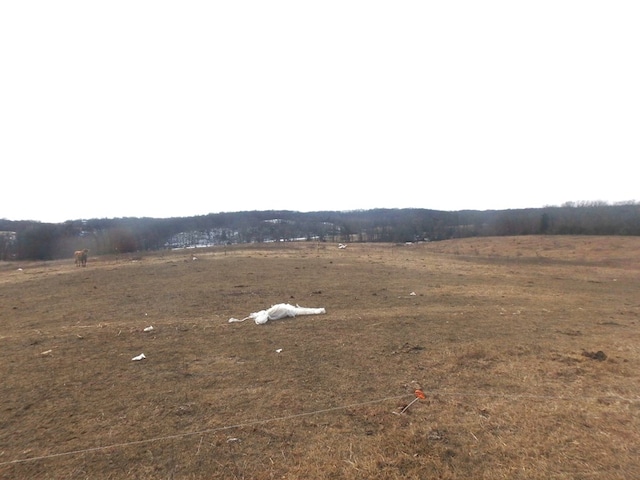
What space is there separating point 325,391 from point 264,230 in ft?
250

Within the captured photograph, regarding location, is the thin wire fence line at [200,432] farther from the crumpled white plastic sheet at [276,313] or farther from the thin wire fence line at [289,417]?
the crumpled white plastic sheet at [276,313]

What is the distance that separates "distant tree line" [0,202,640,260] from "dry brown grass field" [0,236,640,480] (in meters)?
42.3

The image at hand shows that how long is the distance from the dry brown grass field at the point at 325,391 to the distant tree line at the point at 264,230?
42334 mm

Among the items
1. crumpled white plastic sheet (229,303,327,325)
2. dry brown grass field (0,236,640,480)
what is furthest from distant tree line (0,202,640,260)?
dry brown grass field (0,236,640,480)

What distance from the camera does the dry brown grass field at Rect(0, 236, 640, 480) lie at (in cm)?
353

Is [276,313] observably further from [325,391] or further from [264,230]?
[264,230]

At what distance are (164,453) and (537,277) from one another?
1935 cm

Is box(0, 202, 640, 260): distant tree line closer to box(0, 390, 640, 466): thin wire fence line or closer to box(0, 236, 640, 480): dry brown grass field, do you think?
box(0, 236, 640, 480): dry brown grass field

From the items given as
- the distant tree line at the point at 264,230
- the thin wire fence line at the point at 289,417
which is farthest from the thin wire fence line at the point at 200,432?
the distant tree line at the point at 264,230

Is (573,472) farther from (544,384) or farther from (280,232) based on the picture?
(280,232)

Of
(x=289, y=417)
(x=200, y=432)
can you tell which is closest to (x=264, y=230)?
(x=289, y=417)

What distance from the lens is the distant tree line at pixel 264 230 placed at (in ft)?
187

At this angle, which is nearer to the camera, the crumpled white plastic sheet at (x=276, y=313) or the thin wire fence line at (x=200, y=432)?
the thin wire fence line at (x=200, y=432)

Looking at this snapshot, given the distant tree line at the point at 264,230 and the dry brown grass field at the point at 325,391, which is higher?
the distant tree line at the point at 264,230
